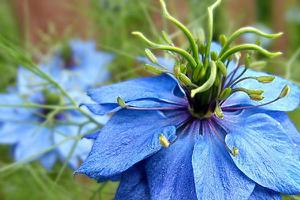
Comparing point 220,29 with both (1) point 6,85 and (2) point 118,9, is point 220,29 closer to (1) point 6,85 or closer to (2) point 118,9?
(2) point 118,9

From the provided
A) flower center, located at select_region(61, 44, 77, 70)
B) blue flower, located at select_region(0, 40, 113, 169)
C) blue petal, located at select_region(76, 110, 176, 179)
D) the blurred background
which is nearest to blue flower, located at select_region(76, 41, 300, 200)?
blue petal, located at select_region(76, 110, 176, 179)

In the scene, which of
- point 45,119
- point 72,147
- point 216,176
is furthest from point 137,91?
point 45,119

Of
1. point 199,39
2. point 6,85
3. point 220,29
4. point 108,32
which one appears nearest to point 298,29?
point 220,29

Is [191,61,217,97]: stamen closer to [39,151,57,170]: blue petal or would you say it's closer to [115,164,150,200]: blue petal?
[115,164,150,200]: blue petal

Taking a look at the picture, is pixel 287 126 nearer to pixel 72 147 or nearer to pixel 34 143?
pixel 72 147

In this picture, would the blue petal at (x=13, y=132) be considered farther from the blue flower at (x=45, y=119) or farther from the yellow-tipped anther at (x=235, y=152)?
the yellow-tipped anther at (x=235, y=152)

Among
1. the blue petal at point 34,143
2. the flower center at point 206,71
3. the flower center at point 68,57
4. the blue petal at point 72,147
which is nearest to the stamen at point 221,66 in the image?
the flower center at point 206,71
